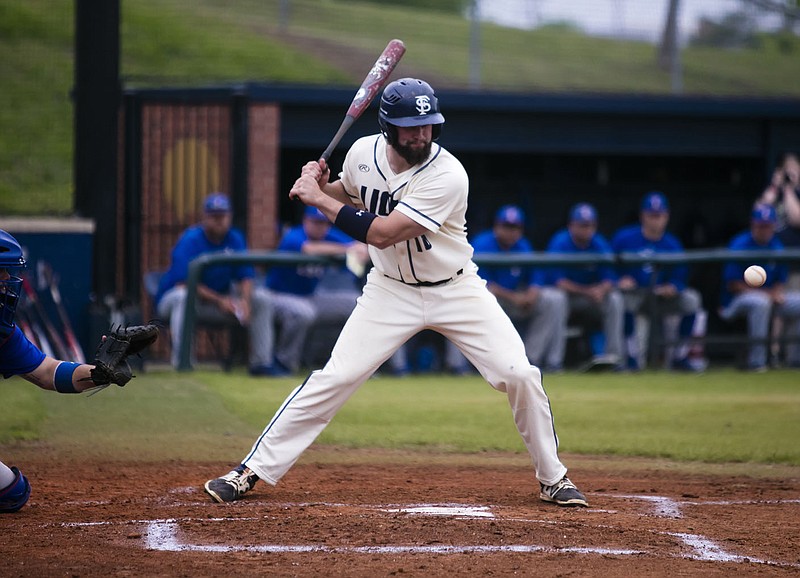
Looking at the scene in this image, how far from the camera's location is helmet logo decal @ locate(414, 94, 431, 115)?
5066 mm

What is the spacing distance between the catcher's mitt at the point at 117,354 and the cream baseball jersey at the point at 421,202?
1.15m

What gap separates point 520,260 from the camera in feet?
34.7

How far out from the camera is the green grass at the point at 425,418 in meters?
7.01

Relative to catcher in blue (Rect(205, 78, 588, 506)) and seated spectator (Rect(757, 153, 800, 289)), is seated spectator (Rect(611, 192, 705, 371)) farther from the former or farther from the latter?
catcher in blue (Rect(205, 78, 588, 506))

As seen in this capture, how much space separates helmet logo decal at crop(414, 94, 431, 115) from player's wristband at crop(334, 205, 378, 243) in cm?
51

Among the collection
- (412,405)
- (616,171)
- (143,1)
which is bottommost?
(412,405)

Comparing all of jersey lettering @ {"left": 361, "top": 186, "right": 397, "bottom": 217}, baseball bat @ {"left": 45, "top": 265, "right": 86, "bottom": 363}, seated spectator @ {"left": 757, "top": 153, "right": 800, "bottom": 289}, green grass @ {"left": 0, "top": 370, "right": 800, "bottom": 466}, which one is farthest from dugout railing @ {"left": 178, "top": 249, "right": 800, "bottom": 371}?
jersey lettering @ {"left": 361, "top": 186, "right": 397, "bottom": 217}

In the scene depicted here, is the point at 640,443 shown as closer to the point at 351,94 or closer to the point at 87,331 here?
the point at 87,331

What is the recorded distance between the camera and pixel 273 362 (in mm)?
10180

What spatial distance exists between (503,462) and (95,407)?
316 centimetres

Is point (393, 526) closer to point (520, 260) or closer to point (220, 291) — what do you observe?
point (220, 291)

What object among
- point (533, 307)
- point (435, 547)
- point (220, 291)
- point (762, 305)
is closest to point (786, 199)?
point (762, 305)

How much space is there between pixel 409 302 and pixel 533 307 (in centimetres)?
563

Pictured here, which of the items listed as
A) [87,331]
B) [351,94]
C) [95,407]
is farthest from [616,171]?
[95,407]
